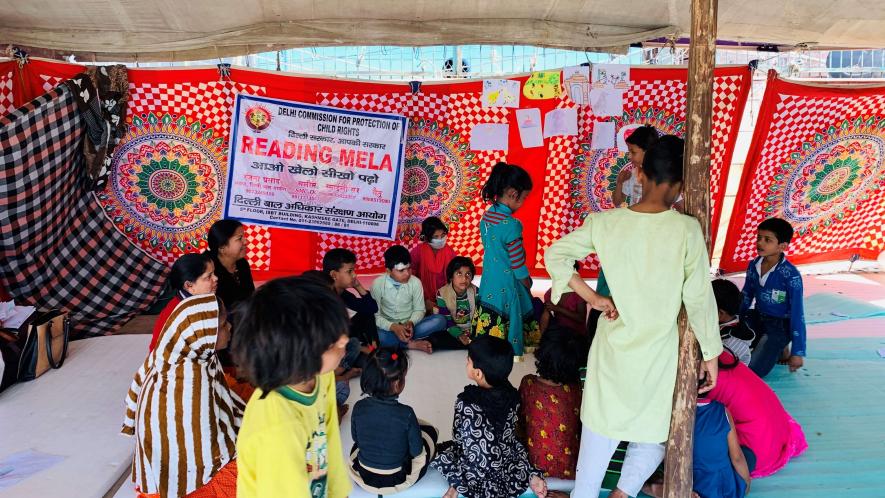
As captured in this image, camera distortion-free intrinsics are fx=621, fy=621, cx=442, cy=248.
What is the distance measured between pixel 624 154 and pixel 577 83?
2.23 ft

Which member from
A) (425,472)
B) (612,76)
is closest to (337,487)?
(425,472)

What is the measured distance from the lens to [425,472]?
2.38 metres

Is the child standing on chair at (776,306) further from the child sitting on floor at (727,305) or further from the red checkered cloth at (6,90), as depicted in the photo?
the red checkered cloth at (6,90)

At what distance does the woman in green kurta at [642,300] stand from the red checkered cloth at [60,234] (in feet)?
10.4

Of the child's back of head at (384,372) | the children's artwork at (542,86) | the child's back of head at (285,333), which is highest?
the children's artwork at (542,86)

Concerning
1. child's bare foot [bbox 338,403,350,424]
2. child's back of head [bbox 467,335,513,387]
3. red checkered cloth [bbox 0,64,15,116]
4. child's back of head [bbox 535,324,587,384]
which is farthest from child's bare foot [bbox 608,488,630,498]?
red checkered cloth [bbox 0,64,15,116]

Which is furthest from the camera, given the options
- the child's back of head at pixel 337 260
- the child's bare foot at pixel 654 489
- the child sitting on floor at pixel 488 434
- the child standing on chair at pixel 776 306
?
the child standing on chair at pixel 776 306

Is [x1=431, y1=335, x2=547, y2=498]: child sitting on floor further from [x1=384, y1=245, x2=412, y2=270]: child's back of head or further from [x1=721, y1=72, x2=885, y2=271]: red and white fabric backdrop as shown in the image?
[x1=721, y1=72, x2=885, y2=271]: red and white fabric backdrop

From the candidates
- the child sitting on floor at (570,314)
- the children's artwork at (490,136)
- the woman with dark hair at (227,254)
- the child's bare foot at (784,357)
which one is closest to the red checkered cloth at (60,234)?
the woman with dark hair at (227,254)

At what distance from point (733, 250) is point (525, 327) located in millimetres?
2353

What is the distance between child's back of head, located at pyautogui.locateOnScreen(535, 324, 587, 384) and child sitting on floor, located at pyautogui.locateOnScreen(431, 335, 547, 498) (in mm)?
151

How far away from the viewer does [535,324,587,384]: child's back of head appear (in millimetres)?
2256

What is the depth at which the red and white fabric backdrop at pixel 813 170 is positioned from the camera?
4789 mm

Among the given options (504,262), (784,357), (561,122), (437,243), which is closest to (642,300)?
(504,262)
